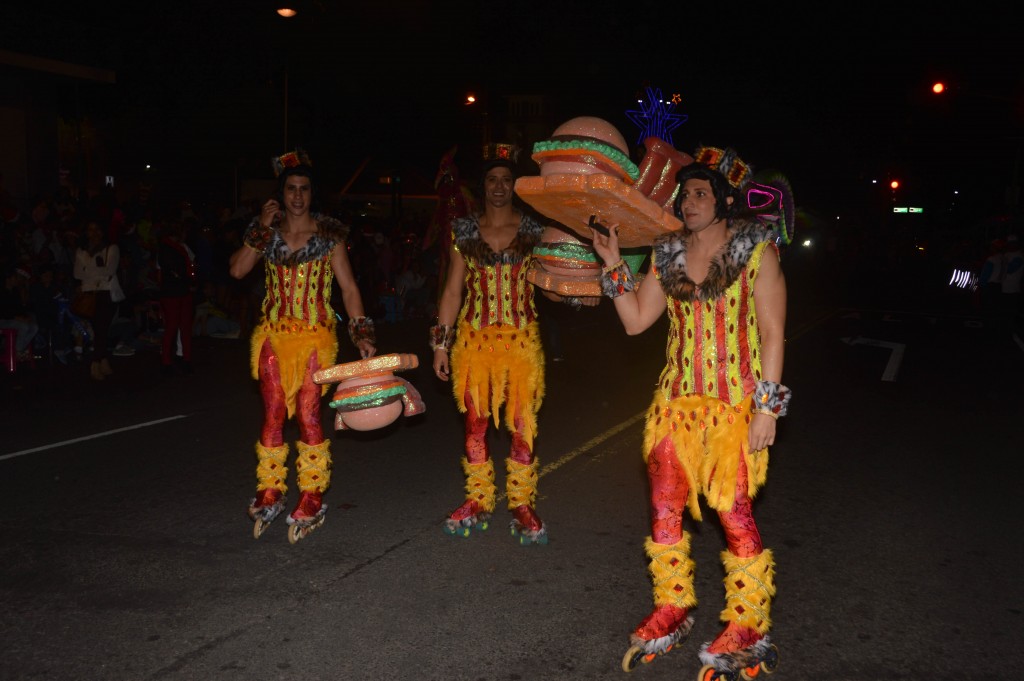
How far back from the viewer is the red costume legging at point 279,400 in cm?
550

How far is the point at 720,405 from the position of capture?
12.8 ft

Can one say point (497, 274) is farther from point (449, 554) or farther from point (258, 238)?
point (449, 554)

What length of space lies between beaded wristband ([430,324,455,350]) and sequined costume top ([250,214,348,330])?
66cm

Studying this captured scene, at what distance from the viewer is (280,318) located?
553 cm

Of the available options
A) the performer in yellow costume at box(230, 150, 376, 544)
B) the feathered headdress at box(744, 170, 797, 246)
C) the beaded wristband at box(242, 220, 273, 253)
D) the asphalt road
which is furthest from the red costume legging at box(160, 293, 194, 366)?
the feathered headdress at box(744, 170, 797, 246)

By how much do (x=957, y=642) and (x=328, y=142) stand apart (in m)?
49.1

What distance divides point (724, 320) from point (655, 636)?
138cm

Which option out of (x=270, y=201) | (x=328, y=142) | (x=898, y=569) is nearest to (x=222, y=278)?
(x=270, y=201)

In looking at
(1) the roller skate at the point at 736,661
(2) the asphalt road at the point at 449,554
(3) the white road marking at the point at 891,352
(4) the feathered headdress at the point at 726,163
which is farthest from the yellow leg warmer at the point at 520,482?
(3) the white road marking at the point at 891,352

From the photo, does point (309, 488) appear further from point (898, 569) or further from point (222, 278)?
point (222, 278)

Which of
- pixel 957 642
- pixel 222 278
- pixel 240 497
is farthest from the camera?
pixel 222 278

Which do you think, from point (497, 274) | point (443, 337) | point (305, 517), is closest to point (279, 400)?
point (305, 517)

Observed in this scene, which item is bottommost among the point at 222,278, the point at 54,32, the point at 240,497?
the point at 240,497

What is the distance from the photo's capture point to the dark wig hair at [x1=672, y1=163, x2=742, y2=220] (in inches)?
152
